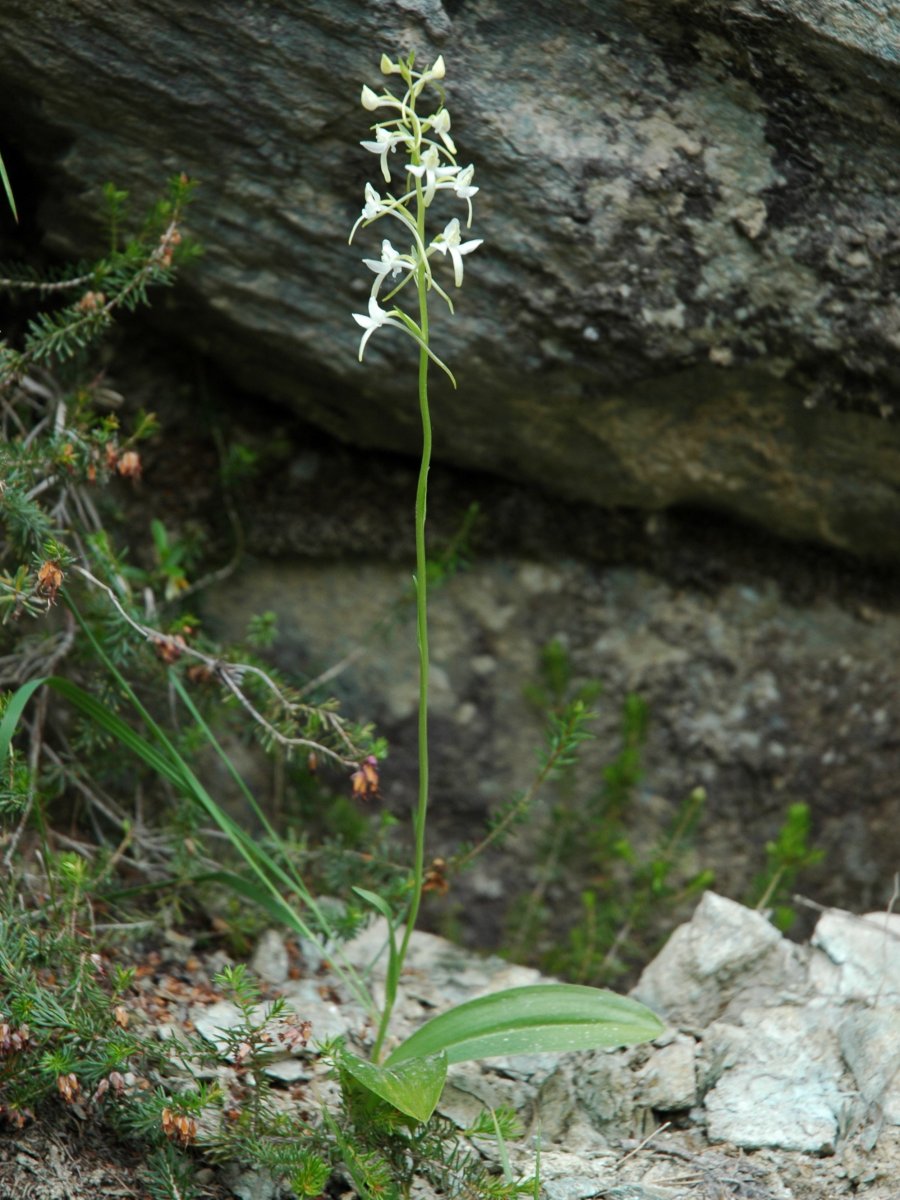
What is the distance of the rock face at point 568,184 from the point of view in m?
1.84

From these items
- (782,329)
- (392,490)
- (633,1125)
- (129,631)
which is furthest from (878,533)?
(129,631)

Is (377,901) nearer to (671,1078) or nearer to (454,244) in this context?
(671,1078)

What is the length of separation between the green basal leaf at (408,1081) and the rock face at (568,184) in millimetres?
1280

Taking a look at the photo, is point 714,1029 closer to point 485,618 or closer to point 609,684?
point 609,684

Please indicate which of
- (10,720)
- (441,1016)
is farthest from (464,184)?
(441,1016)

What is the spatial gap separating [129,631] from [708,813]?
1.44m

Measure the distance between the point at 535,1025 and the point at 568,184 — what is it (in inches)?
55.7

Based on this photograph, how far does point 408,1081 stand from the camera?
1.55 metres

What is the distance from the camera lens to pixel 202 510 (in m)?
2.51

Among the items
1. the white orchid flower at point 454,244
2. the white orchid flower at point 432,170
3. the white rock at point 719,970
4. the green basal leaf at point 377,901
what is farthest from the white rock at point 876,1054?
the white orchid flower at point 432,170

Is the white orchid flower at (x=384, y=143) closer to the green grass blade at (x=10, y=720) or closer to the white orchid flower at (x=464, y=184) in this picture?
the white orchid flower at (x=464, y=184)

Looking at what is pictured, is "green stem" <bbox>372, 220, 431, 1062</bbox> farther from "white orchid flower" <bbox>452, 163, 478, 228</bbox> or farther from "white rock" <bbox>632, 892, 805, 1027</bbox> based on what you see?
"white rock" <bbox>632, 892, 805, 1027</bbox>

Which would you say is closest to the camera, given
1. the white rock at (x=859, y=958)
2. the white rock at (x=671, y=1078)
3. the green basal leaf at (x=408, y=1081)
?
the green basal leaf at (x=408, y=1081)

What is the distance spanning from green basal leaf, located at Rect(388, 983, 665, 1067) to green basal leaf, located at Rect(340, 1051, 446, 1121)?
59mm
